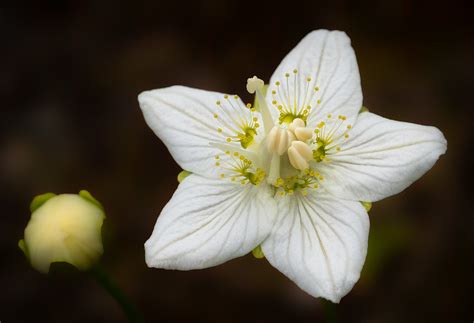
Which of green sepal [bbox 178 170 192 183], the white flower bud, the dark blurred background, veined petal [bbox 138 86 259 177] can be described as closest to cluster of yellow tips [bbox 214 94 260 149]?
veined petal [bbox 138 86 259 177]

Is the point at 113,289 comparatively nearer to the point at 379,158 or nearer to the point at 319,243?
the point at 319,243

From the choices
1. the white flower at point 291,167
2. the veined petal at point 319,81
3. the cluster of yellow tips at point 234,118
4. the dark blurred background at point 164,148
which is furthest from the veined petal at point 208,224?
the dark blurred background at point 164,148

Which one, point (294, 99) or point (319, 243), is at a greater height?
point (294, 99)

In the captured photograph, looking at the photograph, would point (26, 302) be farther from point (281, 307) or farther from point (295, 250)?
point (295, 250)

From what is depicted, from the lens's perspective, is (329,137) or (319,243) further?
(329,137)

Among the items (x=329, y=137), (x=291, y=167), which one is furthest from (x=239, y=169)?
(x=329, y=137)

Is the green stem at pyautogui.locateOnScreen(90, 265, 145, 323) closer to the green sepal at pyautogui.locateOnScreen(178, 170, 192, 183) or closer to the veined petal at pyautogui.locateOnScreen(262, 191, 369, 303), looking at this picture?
the green sepal at pyautogui.locateOnScreen(178, 170, 192, 183)

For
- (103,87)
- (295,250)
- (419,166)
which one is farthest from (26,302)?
(419,166)
